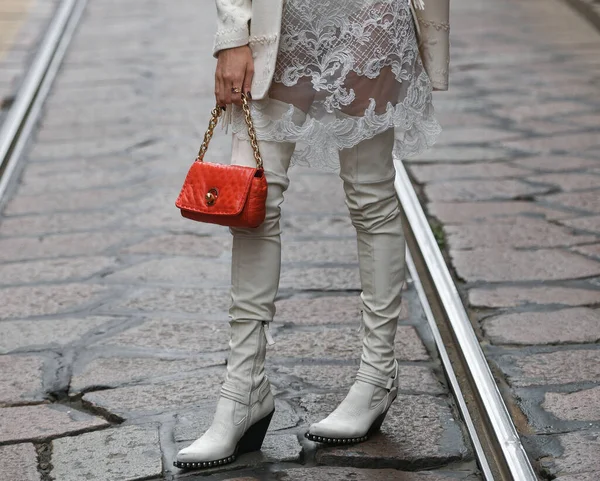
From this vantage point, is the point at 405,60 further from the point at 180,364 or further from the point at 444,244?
the point at 444,244

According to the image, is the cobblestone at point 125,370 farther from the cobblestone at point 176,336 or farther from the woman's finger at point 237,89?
the woman's finger at point 237,89

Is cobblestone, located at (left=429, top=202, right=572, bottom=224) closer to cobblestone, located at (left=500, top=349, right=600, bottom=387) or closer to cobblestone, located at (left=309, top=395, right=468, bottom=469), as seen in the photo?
cobblestone, located at (left=500, top=349, right=600, bottom=387)

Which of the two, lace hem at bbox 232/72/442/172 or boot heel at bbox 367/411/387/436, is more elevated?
lace hem at bbox 232/72/442/172

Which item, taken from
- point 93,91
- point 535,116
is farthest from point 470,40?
point 93,91

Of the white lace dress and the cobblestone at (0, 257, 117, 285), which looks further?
the cobblestone at (0, 257, 117, 285)

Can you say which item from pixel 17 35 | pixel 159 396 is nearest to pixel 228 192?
pixel 159 396

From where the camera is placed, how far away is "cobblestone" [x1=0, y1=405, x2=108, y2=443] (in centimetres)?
293

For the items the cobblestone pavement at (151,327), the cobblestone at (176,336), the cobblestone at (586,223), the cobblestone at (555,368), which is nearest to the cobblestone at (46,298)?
the cobblestone pavement at (151,327)

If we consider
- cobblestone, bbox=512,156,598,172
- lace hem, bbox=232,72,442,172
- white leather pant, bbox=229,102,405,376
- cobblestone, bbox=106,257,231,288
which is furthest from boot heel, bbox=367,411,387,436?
cobblestone, bbox=512,156,598,172

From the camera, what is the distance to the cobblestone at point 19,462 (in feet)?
8.85

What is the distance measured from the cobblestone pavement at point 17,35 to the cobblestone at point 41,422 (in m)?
3.45

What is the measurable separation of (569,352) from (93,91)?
4.30 meters

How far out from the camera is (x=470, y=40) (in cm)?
834

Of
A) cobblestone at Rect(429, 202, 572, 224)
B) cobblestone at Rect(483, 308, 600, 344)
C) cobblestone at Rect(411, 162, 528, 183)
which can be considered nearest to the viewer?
cobblestone at Rect(483, 308, 600, 344)
